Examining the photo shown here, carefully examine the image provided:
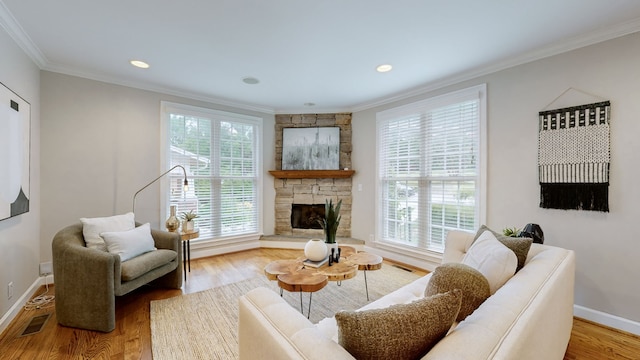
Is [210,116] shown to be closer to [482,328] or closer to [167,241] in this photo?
[167,241]

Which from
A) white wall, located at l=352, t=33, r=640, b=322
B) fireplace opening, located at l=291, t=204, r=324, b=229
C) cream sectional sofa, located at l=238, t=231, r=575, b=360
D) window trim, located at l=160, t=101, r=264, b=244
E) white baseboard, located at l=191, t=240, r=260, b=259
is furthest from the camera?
fireplace opening, located at l=291, t=204, r=324, b=229

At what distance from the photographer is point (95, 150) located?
10.5ft

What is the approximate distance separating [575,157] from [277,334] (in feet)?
9.66

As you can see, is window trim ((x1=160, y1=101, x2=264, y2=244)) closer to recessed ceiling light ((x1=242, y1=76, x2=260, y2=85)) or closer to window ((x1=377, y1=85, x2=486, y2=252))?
recessed ceiling light ((x1=242, y1=76, x2=260, y2=85))

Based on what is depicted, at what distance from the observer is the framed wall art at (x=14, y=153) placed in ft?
6.88

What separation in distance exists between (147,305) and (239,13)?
2749mm

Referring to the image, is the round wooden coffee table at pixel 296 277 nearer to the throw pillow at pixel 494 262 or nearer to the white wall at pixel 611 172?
the throw pillow at pixel 494 262

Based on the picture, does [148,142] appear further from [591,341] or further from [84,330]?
[591,341]

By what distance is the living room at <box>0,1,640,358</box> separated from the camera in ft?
7.16

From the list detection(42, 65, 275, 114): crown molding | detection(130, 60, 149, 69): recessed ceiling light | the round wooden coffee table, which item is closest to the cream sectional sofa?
the round wooden coffee table

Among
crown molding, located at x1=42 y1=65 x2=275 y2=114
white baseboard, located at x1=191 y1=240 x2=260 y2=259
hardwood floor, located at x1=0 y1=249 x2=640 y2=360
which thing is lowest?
hardwood floor, located at x1=0 y1=249 x2=640 y2=360

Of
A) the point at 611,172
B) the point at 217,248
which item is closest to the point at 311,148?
the point at 217,248

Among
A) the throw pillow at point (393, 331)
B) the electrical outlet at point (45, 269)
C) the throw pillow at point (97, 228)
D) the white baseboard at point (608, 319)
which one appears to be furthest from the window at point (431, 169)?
the electrical outlet at point (45, 269)

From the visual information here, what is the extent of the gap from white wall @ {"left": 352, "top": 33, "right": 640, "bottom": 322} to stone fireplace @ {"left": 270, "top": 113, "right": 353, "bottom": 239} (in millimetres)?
2157
